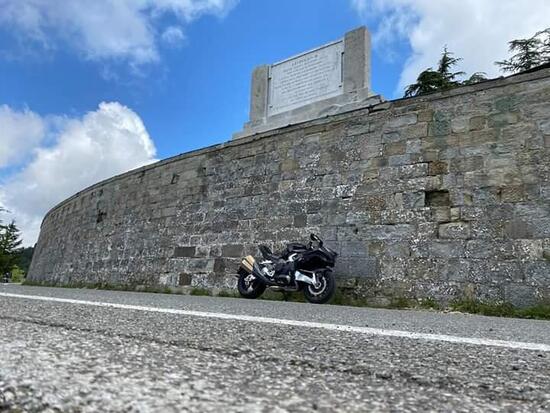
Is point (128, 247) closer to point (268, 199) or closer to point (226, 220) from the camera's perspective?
point (226, 220)

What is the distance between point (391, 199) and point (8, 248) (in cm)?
3311

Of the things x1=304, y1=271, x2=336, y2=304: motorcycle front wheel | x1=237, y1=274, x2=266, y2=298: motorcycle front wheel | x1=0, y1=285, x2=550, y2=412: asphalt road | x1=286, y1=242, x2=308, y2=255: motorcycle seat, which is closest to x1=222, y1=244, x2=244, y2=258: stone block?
x1=237, y1=274, x2=266, y2=298: motorcycle front wheel

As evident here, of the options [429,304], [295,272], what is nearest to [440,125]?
[429,304]

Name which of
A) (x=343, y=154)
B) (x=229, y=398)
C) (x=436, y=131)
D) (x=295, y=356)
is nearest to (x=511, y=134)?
(x=436, y=131)

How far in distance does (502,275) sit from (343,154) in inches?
112

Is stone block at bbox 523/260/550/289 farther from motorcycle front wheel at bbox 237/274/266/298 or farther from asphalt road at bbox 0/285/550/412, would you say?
motorcycle front wheel at bbox 237/274/266/298

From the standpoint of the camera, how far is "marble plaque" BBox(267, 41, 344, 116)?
7828mm

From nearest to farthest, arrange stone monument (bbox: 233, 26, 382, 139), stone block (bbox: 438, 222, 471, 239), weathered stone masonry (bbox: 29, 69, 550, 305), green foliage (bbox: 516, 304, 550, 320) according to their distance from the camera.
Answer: green foliage (bbox: 516, 304, 550, 320)
weathered stone masonry (bbox: 29, 69, 550, 305)
stone block (bbox: 438, 222, 471, 239)
stone monument (bbox: 233, 26, 382, 139)

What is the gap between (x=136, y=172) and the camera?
416 inches

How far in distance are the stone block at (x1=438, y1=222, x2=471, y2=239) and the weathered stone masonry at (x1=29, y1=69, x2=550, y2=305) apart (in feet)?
0.04

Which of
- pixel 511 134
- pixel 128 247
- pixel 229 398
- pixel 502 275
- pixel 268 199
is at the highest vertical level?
pixel 511 134

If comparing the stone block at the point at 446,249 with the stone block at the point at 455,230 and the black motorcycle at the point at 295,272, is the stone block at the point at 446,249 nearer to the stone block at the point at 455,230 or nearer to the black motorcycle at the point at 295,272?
the stone block at the point at 455,230

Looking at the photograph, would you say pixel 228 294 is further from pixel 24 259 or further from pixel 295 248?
pixel 24 259

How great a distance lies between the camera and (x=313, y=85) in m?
8.13
